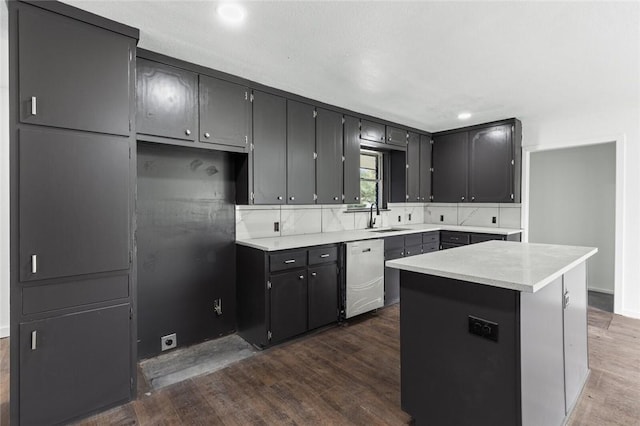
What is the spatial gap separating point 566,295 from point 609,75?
222 centimetres

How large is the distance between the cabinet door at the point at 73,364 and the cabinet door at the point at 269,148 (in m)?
1.54

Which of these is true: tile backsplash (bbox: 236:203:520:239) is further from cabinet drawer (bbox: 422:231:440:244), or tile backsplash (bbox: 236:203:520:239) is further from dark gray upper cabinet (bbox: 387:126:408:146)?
dark gray upper cabinet (bbox: 387:126:408:146)

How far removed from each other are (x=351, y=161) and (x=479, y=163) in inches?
80.0

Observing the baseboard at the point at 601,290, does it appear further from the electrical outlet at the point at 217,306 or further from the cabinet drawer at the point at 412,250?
the electrical outlet at the point at 217,306

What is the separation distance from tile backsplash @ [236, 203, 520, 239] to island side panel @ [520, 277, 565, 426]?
251 centimetres

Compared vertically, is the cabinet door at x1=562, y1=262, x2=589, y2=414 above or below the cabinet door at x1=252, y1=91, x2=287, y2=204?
below

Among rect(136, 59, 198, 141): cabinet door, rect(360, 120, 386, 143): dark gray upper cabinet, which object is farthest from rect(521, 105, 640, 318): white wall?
rect(136, 59, 198, 141): cabinet door

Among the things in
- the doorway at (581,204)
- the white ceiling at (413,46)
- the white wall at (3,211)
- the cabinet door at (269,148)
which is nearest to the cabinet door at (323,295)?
the cabinet door at (269,148)

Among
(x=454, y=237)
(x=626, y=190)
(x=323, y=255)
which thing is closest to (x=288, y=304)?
(x=323, y=255)

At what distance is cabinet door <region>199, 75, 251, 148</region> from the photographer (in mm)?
2691

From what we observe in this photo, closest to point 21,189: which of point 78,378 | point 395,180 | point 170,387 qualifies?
point 78,378

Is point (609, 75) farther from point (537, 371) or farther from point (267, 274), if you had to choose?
point (267, 274)

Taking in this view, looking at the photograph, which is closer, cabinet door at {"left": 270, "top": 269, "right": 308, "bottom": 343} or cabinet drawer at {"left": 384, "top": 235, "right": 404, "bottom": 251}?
cabinet door at {"left": 270, "top": 269, "right": 308, "bottom": 343}

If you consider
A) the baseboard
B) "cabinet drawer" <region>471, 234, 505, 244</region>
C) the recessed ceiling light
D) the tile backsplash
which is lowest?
the baseboard
